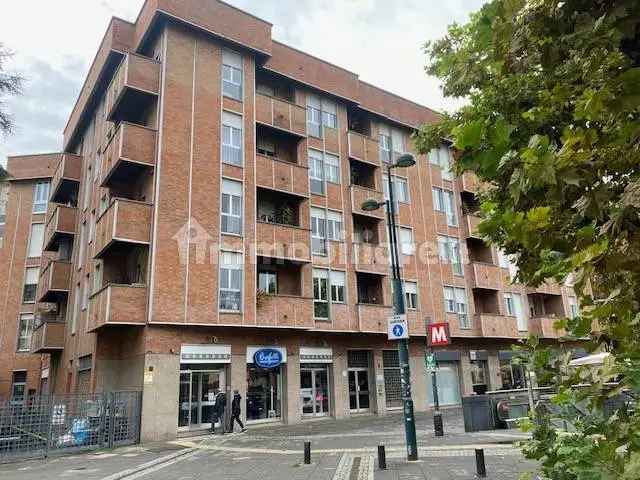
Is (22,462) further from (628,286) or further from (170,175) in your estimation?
(628,286)

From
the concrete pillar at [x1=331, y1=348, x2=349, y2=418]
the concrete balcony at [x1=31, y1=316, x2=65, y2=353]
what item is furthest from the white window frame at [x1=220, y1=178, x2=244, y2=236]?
the concrete balcony at [x1=31, y1=316, x2=65, y2=353]

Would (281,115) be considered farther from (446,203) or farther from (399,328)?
(399,328)

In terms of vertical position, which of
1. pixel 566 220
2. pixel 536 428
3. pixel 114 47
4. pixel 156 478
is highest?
pixel 114 47

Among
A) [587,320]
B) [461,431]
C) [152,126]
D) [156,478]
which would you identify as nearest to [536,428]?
[587,320]

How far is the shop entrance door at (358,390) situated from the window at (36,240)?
27.0m

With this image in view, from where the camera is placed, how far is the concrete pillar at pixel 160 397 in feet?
58.8

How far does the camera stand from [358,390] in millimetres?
25047

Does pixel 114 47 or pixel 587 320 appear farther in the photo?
pixel 114 47

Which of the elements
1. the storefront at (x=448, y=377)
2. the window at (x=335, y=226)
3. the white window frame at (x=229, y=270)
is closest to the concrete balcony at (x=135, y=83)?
the white window frame at (x=229, y=270)

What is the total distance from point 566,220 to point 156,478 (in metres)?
11.4

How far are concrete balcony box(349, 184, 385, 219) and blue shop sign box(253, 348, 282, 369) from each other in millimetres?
8679

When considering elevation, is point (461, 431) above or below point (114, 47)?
below

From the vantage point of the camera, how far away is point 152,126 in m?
21.7

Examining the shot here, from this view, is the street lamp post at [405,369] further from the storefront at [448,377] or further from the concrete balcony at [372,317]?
the storefront at [448,377]
